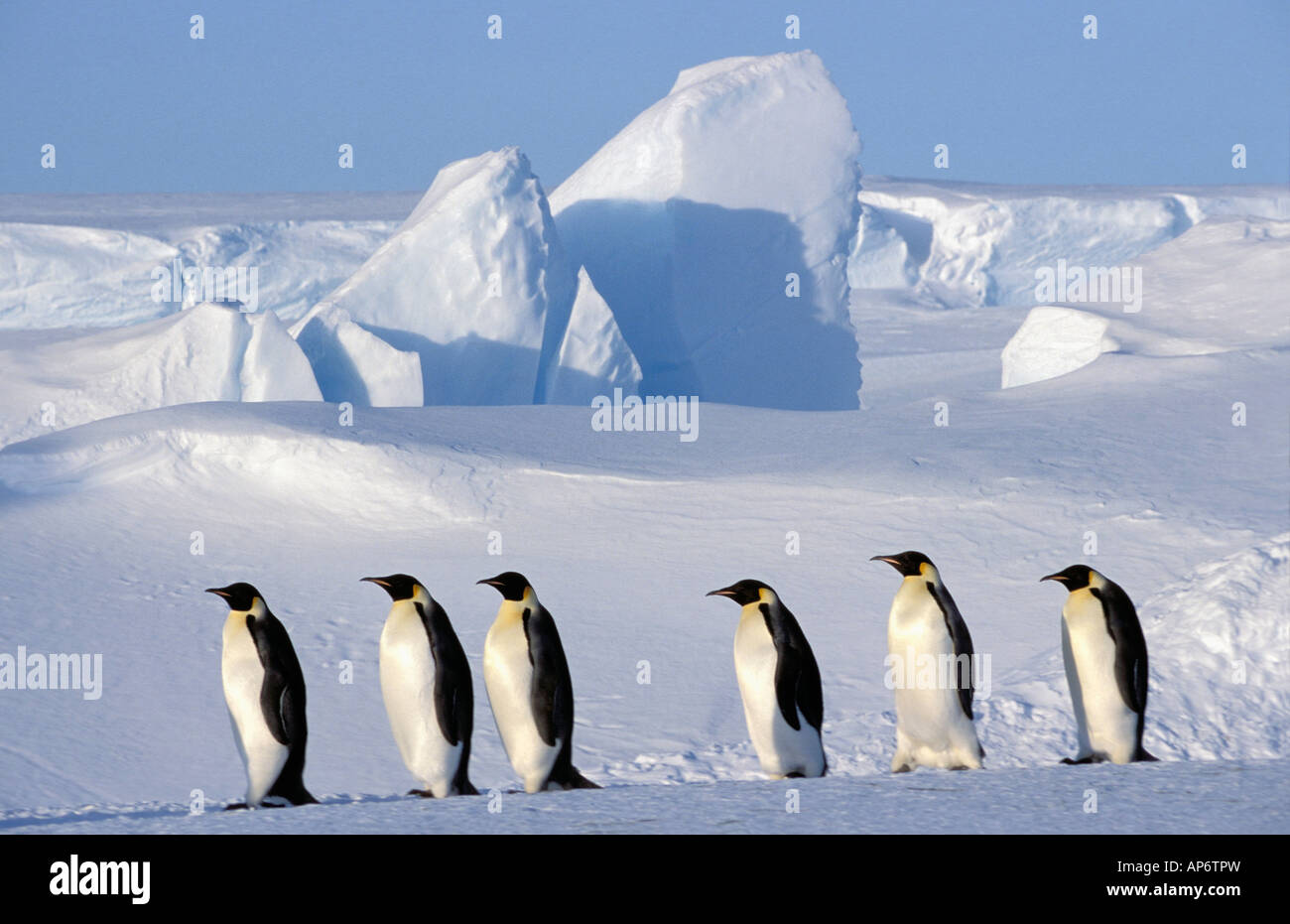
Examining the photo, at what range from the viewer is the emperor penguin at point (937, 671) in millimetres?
4820

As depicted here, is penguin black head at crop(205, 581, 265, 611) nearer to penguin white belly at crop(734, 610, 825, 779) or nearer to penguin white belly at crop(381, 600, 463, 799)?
penguin white belly at crop(381, 600, 463, 799)

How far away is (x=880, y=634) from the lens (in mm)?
7254

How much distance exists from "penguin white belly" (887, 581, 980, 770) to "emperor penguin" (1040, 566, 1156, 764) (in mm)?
364

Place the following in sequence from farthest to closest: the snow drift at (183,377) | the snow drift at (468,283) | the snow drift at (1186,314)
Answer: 1. the snow drift at (468,283)
2. the snow drift at (1186,314)
3. the snow drift at (183,377)

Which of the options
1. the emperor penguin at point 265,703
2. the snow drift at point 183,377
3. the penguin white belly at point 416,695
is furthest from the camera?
the snow drift at point 183,377

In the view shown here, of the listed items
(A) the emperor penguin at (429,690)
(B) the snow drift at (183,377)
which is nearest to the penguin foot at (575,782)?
(A) the emperor penguin at (429,690)

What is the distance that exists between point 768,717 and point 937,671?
22.0 inches

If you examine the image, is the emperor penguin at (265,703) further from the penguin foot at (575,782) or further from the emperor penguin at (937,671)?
the emperor penguin at (937,671)

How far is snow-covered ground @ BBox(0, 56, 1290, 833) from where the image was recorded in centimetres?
554

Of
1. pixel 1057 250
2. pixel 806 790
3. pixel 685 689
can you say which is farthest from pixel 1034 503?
pixel 1057 250

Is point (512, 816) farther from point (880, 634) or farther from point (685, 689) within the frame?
point (880, 634)

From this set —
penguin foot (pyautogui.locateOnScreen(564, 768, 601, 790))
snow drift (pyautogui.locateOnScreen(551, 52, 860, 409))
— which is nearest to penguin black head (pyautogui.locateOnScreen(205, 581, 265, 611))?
penguin foot (pyautogui.locateOnScreen(564, 768, 601, 790))

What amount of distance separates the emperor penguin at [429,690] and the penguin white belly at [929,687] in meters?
1.40
